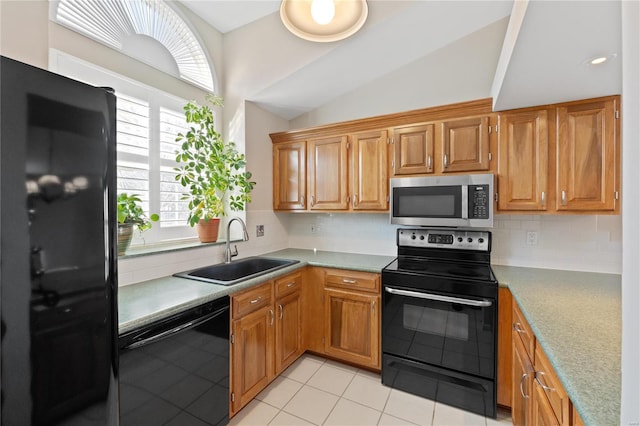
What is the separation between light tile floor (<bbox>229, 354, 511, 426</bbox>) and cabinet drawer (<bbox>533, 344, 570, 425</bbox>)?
3.01ft

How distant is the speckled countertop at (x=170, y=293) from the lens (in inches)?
51.6

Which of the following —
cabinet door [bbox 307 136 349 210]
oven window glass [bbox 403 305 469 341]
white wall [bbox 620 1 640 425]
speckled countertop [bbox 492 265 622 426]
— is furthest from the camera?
cabinet door [bbox 307 136 349 210]

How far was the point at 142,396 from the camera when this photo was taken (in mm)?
1300

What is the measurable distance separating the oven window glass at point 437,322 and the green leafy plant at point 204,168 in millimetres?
1615

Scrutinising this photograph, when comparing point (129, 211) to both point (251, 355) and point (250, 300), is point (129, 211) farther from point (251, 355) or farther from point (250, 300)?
point (251, 355)

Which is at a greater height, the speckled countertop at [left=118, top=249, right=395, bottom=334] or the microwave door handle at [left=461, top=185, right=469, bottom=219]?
the microwave door handle at [left=461, top=185, right=469, bottom=219]

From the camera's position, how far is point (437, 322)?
200 centimetres

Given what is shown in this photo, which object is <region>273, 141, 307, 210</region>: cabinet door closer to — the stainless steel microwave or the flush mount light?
the stainless steel microwave

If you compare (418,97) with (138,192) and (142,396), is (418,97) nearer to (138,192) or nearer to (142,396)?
(138,192)

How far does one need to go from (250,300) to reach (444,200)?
5.34 ft

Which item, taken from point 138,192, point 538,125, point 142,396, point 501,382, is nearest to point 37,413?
point 142,396

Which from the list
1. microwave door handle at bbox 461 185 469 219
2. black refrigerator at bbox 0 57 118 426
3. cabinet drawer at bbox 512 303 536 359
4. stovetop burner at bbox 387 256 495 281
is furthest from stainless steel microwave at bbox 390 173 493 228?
black refrigerator at bbox 0 57 118 426

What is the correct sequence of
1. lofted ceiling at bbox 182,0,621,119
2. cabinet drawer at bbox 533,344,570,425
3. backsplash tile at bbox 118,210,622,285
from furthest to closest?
backsplash tile at bbox 118,210,622,285
lofted ceiling at bbox 182,0,621,119
cabinet drawer at bbox 533,344,570,425

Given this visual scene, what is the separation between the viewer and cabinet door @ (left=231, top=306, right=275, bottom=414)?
1814 mm
